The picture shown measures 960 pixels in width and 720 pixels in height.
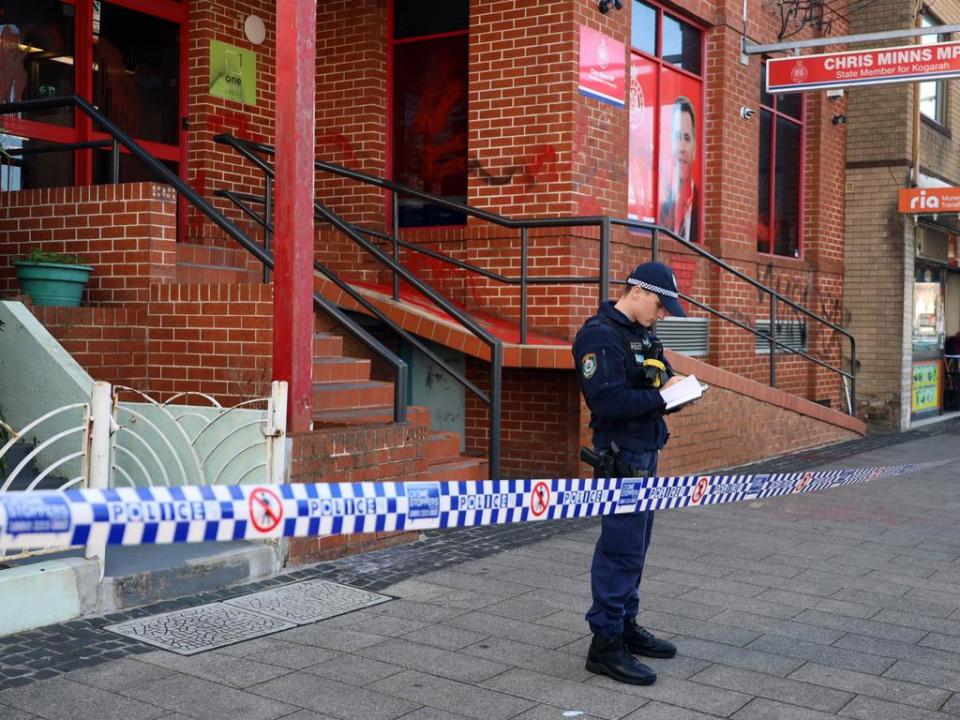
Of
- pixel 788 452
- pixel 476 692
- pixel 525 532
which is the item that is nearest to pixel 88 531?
pixel 476 692

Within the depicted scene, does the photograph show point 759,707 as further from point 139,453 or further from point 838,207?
point 838,207

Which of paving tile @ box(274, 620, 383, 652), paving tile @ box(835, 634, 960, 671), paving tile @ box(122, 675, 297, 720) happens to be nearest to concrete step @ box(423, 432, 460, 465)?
paving tile @ box(274, 620, 383, 652)

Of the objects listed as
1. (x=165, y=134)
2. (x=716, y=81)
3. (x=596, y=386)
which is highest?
(x=716, y=81)

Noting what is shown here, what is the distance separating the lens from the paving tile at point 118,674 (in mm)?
4473

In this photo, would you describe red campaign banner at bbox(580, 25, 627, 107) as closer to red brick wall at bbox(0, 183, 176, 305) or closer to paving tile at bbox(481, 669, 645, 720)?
red brick wall at bbox(0, 183, 176, 305)

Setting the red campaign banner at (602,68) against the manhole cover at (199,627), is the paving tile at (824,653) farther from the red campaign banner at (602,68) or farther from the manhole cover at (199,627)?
the red campaign banner at (602,68)

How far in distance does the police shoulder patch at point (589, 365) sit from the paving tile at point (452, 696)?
135 centimetres

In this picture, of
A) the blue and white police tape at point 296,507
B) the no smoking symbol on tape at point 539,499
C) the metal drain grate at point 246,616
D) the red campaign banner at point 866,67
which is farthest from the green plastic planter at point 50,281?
the red campaign banner at point 866,67

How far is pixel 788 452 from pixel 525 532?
19.2 feet

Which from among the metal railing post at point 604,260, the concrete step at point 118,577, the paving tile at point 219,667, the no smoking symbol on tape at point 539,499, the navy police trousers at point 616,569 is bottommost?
the paving tile at point 219,667

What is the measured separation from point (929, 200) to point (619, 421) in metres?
11.8

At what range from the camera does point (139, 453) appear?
6.95 m

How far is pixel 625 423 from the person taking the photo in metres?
4.87

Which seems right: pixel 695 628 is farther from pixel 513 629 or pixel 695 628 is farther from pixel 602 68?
pixel 602 68
